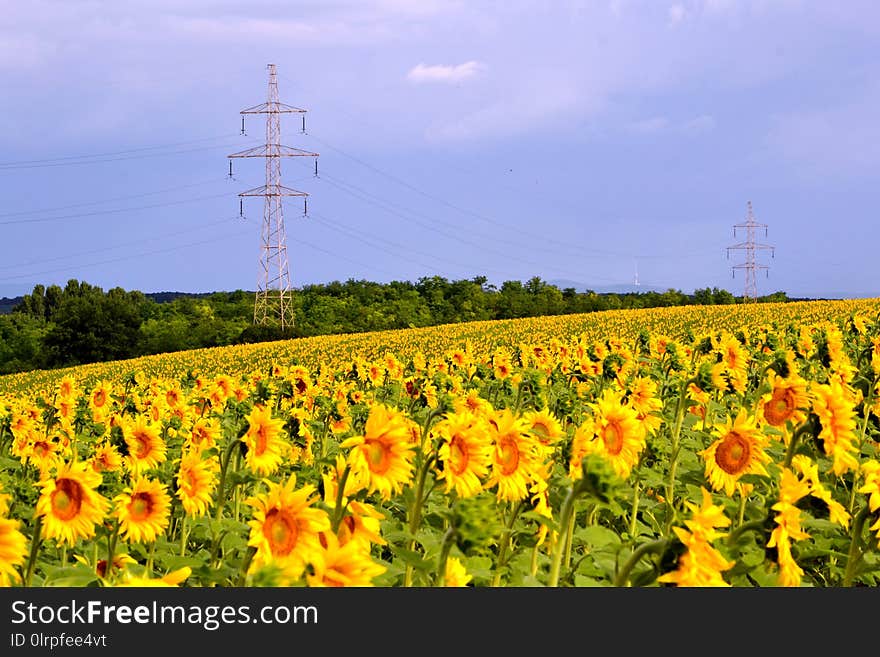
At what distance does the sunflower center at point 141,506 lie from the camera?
12.3ft

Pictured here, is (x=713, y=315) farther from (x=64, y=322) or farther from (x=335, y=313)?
(x=64, y=322)

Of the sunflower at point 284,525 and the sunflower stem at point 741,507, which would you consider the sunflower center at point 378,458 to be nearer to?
the sunflower at point 284,525

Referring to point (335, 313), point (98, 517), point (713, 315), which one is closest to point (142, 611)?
point (98, 517)

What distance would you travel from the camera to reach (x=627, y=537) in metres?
4.30

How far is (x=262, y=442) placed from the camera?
425 centimetres

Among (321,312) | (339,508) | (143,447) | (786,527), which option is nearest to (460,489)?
(339,508)

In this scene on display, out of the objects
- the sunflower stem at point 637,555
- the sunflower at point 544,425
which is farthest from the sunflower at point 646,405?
the sunflower stem at point 637,555

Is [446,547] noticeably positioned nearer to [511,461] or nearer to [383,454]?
[383,454]

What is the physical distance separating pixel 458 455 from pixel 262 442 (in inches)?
56.6

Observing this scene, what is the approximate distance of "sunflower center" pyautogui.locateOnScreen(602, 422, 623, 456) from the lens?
373 cm

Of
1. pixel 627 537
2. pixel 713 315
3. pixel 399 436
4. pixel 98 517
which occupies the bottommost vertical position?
pixel 627 537

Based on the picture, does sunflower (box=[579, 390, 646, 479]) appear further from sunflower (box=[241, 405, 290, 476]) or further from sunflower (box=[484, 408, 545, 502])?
sunflower (box=[241, 405, 290, 476])

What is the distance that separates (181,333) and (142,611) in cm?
5516

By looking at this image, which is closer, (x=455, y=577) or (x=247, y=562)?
(x=455, y=577)
